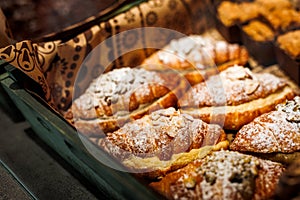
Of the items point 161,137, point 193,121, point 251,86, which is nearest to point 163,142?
point 161,137

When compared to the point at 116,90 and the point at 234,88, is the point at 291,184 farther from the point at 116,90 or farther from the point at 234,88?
the point at 116,90

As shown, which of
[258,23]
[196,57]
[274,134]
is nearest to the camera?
[274,134]

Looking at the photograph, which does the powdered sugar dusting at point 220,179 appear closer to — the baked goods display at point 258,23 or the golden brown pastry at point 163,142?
the golden brown pastry at point 163,142

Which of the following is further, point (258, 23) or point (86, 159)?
point (258, 23)

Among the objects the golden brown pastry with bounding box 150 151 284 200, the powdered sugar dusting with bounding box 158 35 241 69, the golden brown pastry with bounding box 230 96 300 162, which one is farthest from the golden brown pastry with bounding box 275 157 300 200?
the powdered sugar dusting with bounding box 158 35 241 69

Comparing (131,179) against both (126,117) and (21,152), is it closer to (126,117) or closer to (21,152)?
(126,117)

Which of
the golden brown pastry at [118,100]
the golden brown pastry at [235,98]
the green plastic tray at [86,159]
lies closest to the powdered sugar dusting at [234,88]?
the golden brown pastry at [235,98]

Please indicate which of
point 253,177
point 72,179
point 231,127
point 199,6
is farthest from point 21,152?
point 199,6
